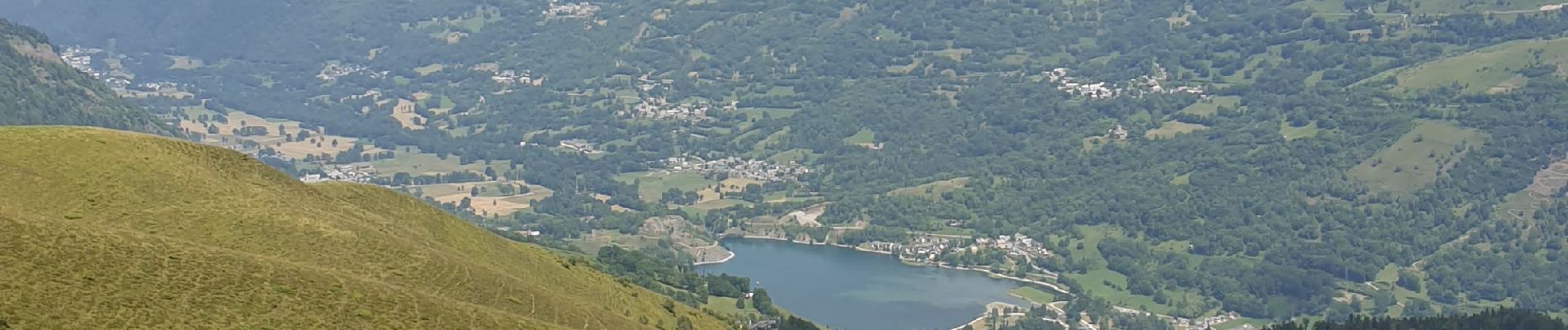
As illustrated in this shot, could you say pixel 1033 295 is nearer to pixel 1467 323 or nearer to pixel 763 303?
pixel 763 303

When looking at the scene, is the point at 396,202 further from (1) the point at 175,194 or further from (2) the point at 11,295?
(2) the point at 11,295

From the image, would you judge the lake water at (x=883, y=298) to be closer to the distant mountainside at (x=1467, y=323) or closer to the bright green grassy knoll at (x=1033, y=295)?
the bright green grassy knoll at (x=1033, y=295)

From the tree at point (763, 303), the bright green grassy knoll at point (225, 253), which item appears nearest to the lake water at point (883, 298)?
the tree at point (763, 303)

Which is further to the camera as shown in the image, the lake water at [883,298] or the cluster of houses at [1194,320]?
the cluster of houses at [1194,320]

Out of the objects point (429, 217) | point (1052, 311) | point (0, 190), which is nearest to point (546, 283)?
point (429, 217)

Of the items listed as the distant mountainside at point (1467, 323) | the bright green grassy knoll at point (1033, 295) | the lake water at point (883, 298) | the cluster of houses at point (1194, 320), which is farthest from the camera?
the bright green grassy knoll at point (1033, 295)

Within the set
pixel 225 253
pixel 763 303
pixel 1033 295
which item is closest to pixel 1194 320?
pixel 1033 295
